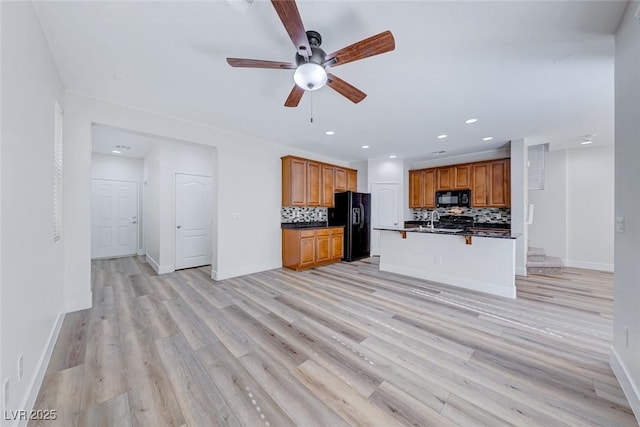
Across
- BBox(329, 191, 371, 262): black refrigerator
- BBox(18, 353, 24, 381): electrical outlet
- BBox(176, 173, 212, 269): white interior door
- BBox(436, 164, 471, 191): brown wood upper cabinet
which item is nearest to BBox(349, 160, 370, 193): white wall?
BBox(329, 191, 371, 262): black refrigerator

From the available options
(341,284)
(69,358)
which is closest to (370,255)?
(341,284)

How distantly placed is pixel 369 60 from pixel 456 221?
5.09m

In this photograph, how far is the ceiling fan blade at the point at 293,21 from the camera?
4.36 feet

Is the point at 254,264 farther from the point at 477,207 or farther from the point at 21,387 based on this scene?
the point at 477,207

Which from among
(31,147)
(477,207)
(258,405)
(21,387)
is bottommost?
(258,405)

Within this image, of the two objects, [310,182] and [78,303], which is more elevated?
[310,182]

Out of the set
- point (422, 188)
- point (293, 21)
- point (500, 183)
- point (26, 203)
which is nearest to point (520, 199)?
point (500, 183)

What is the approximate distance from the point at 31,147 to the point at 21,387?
5.02ft

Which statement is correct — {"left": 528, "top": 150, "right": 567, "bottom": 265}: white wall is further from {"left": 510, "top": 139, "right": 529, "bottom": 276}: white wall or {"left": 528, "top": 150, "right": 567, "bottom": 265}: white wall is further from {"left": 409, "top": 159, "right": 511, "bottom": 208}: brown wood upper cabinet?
{"left": 510, "top": 139, "right": 529, "bottom": 276}: white wall

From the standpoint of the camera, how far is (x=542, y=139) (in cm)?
461

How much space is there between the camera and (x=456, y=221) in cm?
606

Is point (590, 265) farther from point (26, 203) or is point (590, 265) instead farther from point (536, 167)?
point (26, 203)

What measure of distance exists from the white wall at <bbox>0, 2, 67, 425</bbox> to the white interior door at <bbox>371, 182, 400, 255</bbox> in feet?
19.3

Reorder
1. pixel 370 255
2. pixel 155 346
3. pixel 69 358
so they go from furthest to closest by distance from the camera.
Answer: pixel 370 255 < pixel 155 346 < pixel 69 358
